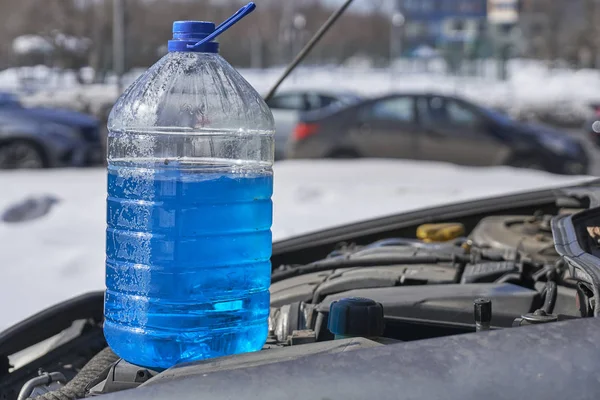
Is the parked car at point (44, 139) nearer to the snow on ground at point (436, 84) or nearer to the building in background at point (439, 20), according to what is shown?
the snow on ground at point (436, 84)

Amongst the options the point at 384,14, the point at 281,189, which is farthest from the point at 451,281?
the point at 384,14

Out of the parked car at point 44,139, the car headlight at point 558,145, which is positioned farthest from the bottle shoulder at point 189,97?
the car headlight at point 558,145

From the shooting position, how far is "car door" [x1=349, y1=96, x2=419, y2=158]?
1416 centimetres

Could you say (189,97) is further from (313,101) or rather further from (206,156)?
(313,101)

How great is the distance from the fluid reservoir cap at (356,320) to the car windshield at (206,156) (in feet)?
0.82

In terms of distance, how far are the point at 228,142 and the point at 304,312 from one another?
0.55 meters

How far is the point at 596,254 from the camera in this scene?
217cm

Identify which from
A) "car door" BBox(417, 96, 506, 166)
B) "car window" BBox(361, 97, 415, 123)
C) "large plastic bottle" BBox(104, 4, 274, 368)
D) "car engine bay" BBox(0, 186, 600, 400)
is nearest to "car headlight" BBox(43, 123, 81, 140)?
"car window" BBox(361, 97, 415, 123)

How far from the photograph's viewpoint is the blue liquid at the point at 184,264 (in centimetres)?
200

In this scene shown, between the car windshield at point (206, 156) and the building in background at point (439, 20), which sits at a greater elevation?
the building in background at point (439, 20)

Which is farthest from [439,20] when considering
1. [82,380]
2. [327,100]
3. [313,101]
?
[82,380]

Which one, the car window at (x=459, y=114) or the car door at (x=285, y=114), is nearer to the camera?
the car window at (x=459, y=114)

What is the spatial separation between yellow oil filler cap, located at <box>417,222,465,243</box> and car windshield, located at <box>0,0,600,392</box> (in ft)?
0.39

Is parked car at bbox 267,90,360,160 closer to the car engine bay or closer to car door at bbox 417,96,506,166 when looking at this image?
car door at bbox 417,96,506,166
